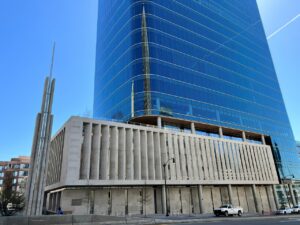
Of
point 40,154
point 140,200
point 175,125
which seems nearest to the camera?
point 40,154

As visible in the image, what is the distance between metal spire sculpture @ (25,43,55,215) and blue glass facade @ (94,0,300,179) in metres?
24.6

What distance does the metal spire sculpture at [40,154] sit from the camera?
2356 cm

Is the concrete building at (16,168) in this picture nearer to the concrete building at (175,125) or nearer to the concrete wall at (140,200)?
the concrete building at (175,125)

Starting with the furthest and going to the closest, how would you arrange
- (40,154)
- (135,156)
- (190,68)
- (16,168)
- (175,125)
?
(16,168) < (190,68) < (175,125) < (135,156) < (40,154)

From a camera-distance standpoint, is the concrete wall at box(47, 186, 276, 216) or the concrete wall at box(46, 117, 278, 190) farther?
the concrete wall at box(46, 117, 278, 190)

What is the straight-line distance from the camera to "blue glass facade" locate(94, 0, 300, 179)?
5509 centimetres

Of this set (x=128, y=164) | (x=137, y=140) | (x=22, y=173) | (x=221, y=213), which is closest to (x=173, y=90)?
(x=137, y=140)

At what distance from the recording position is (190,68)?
62656mm

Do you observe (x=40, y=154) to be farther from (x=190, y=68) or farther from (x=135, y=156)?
(x=190, y=68)

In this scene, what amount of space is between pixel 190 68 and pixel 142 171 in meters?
32.3

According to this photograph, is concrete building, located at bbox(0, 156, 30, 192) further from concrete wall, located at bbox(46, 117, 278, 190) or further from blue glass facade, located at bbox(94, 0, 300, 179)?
concrete wall, located at bbox(46, 117, 278, 190)

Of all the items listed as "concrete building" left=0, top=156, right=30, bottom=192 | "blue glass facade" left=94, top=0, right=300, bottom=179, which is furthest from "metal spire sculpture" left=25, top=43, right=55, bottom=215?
"concrete building" left=0, top=156, right=30, bottom=192

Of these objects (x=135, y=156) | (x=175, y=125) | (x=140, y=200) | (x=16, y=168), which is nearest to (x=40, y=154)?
(x=135, y=156)

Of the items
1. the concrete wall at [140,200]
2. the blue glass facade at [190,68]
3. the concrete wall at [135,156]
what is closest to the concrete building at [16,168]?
the blue glass facade at [190,68]
